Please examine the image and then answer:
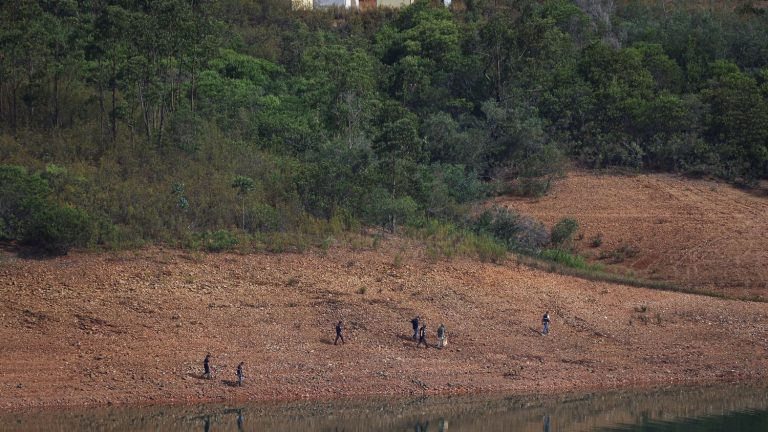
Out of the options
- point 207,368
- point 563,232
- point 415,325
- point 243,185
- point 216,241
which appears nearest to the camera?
point 207,368

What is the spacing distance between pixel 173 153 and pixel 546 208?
1865 centimetres

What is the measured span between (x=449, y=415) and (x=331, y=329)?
6044 mm

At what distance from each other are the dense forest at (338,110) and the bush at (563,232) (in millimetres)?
1971

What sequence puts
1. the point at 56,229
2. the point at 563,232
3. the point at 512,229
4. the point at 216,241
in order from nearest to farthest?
the point at 56,229
the point at 216,241
the point at 512,229
the point at 563,232

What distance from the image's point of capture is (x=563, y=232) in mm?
52344

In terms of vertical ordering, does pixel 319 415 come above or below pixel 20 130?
below

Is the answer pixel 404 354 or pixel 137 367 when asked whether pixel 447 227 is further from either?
pixel 137 367

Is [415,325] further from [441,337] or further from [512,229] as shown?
[512,229]

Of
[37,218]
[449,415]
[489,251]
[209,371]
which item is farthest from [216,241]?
[449,415]

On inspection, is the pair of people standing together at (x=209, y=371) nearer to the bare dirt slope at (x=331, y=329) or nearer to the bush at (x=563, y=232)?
Result: the bare dirt slope at (x=331, y=329)

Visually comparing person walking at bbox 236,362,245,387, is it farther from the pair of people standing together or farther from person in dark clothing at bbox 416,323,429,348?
person in dark clothing at bbox 416,323,429,348

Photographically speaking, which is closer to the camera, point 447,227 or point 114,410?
point 114,410

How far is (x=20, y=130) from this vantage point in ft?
154

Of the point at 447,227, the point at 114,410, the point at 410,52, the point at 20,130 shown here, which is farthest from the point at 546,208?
the point at 114,410
